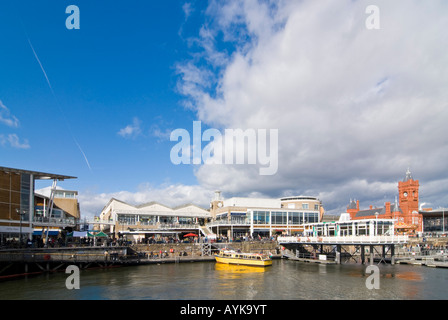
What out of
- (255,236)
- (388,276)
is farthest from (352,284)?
(255,236)

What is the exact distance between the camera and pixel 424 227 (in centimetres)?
13150

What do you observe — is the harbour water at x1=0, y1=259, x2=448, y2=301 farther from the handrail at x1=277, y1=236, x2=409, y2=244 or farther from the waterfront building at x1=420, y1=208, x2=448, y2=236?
the waterfront building at x1=420, y1=208, x2=448, y2=236

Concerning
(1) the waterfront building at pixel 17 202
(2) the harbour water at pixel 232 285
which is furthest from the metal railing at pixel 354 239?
(1) the waterfront building at pixel 17 202

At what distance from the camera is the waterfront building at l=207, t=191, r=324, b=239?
7981 centimetres

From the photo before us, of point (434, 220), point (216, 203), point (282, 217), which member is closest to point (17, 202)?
point (216, 203)

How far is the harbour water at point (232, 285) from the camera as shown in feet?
101

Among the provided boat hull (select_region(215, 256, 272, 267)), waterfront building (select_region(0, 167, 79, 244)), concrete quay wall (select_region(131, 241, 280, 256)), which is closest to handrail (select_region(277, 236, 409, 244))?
concrete quay wall (select_region(131, 241, 280, 256))

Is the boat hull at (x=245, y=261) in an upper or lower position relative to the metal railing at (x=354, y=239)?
lower

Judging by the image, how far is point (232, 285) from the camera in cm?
3606

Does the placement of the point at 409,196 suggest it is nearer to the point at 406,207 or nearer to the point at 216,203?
the point at 406,207

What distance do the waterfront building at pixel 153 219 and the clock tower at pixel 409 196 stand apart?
74550mm

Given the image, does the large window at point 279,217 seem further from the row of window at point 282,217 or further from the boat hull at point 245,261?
the boat hull at point 245,261

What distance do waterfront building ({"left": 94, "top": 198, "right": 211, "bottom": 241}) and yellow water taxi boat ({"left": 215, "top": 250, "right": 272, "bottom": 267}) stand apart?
19652 millimetres

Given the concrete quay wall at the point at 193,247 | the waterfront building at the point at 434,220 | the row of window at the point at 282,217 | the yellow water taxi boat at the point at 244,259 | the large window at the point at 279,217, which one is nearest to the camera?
the yellow water taxi boat at the point at 244,259
